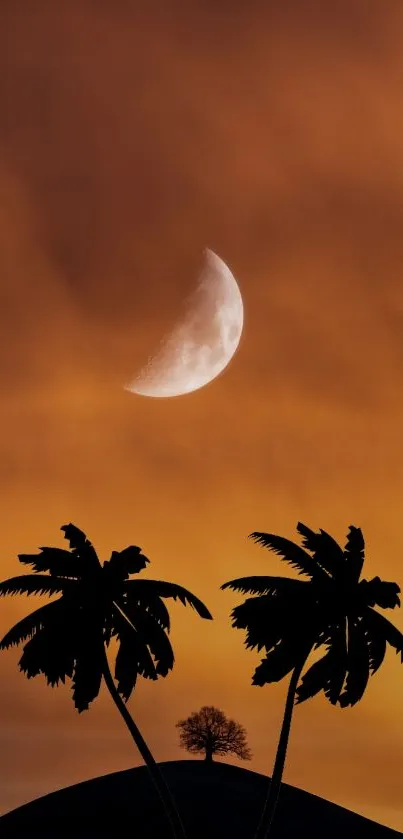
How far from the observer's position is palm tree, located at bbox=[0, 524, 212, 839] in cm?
4388

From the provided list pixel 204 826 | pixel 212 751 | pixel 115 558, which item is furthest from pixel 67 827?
pixel 115 558

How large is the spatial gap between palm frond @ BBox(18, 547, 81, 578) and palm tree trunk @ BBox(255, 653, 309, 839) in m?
10.8

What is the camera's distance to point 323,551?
4553 centimetres

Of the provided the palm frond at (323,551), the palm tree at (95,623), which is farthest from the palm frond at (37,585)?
the palm frond at (323,551)

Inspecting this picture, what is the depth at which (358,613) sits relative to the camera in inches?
1769

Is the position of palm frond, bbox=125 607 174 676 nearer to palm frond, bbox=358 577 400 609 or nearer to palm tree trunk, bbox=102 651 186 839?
palm tree trunk, bbox=102 651 186 839

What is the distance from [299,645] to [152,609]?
700 centimetres

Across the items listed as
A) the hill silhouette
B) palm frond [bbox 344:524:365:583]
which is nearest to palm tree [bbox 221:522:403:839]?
palm frond [bbox 344:524:365:583]

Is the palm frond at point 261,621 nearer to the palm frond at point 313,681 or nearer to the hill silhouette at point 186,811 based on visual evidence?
the palm frond at point 313,681

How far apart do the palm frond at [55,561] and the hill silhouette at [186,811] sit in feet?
90.1

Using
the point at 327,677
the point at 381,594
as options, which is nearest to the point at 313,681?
the point at 327,677

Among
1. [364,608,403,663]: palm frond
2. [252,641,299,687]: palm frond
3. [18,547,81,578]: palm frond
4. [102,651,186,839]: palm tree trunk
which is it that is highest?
[18,547,81,578]: palm frond

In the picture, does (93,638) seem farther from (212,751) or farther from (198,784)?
(212,751)

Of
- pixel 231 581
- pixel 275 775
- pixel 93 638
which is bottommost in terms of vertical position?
pixel 275 775
